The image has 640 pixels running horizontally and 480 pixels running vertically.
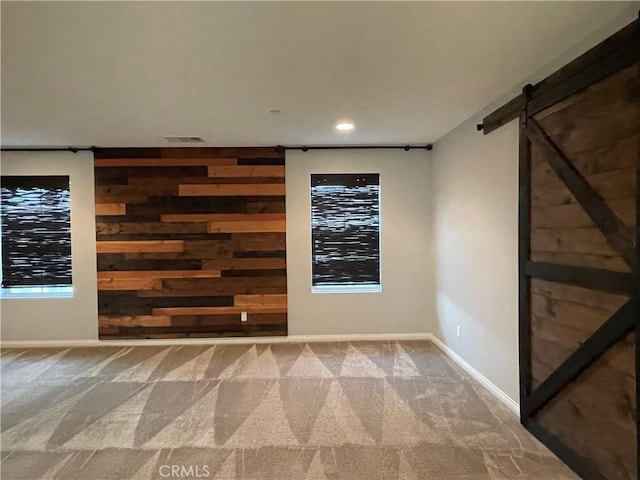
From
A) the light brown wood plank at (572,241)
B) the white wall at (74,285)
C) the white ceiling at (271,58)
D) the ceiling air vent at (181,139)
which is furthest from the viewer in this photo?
the white wall at (74,285)

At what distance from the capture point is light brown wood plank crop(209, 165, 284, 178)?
5.31 meters

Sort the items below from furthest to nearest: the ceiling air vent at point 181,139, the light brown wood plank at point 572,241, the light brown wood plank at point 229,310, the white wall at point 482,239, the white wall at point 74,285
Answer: the light brown wood plank at point 229,310
the white wall at point 74,285
the ceiling air vent at point 181,139
the white wall at point 482,239
the light brown wood plank at point 572,241

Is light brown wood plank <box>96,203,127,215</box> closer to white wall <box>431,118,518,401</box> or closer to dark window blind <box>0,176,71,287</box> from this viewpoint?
dark window blind <box>0,176,71,287</box>

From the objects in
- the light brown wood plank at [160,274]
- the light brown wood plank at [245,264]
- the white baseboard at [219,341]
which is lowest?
the white baseboard at [219,341]

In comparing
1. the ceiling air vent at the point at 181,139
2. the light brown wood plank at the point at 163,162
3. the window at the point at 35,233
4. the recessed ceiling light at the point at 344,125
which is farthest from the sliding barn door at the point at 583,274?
the window at the point at 35,233

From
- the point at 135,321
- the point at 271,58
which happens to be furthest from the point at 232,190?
the point at 271,58

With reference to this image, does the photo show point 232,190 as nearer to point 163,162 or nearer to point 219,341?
point 163,162

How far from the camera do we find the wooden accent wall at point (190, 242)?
5.29 meters

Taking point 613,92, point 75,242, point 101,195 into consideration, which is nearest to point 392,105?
point 613,92

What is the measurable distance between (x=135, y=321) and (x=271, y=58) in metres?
4.09

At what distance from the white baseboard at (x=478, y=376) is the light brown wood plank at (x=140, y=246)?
11.1 ft

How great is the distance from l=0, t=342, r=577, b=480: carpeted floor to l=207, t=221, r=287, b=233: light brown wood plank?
5.09ft

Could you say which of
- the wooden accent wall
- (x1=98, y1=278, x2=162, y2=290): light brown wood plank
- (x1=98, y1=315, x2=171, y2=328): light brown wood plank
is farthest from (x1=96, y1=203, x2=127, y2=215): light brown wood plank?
(x1=98, y1=315, x2=171, y2=328): light brown wood plank

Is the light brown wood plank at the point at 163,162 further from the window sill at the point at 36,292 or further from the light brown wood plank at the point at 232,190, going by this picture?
the window sill at the point at 36,292
